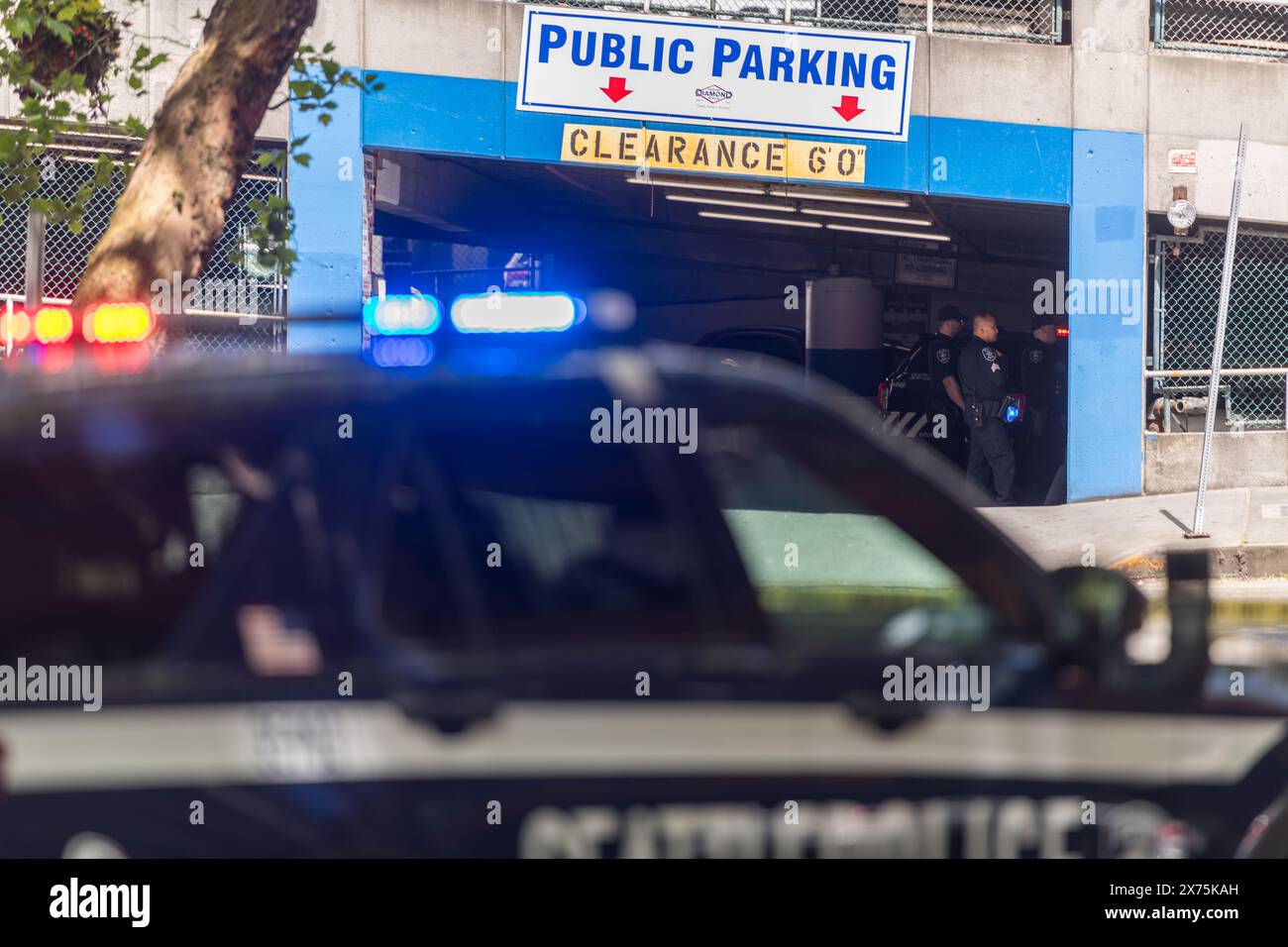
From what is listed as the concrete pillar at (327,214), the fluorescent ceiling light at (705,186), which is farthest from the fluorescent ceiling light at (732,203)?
the concrete pillar at (327,214)

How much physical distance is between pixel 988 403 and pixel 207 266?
774cm

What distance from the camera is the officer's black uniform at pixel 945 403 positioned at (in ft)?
53.6

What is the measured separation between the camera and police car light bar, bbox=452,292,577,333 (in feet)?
7.25

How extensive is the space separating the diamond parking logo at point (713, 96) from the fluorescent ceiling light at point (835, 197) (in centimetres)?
173

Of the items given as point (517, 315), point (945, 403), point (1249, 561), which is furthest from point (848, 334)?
point (517, 315)

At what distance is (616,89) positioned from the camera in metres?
15.0

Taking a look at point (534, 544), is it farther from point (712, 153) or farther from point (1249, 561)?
point (712, 153)

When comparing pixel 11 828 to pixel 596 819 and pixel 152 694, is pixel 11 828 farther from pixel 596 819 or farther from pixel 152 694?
pixel 596 819

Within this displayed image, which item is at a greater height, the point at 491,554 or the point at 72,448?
the point at 72,448

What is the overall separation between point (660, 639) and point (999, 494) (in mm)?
14285

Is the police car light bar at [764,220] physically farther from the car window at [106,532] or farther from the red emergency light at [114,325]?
the car window at [106,532]

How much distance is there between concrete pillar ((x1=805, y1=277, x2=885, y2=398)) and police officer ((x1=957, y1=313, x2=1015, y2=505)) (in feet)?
14.2
